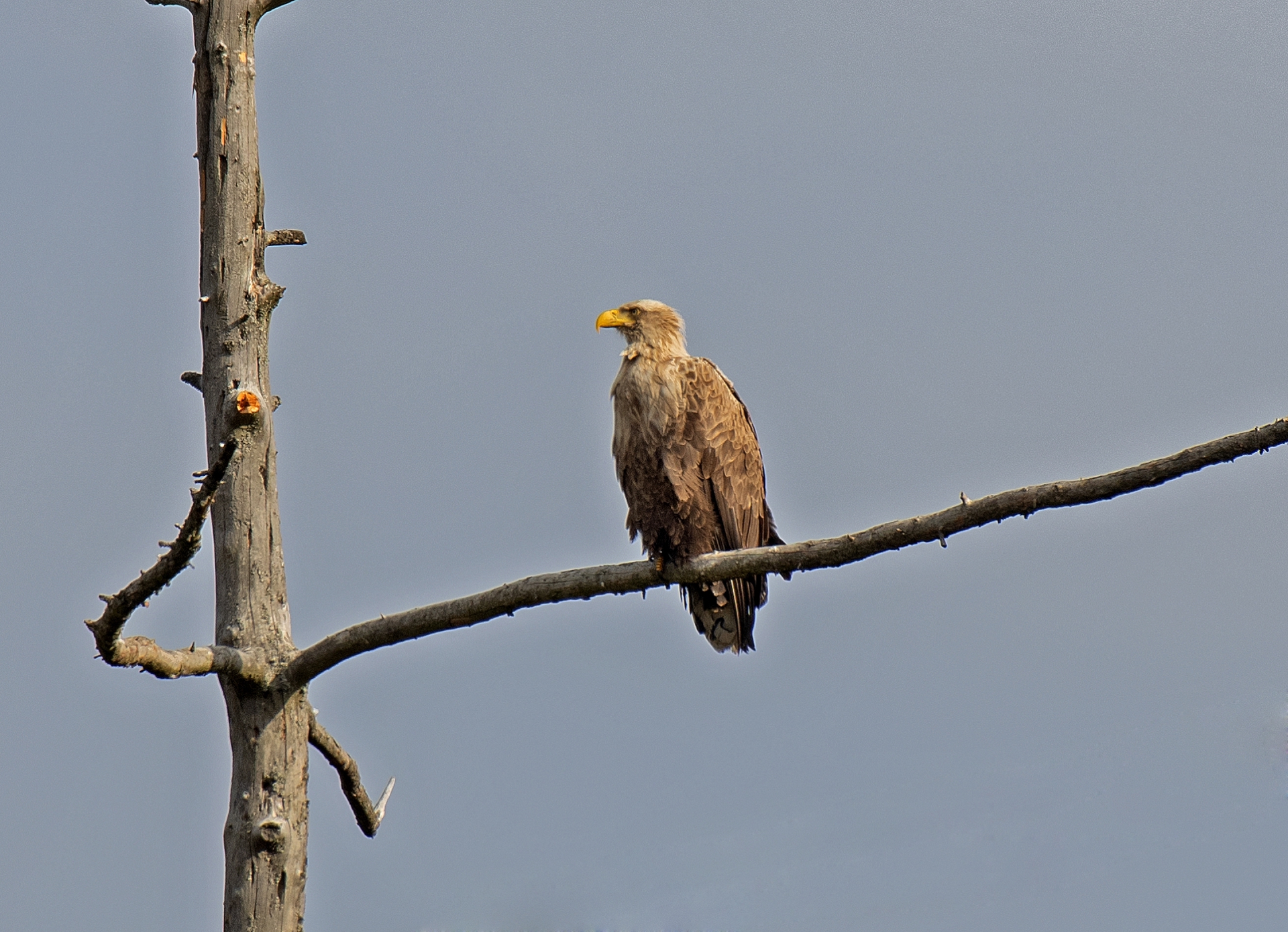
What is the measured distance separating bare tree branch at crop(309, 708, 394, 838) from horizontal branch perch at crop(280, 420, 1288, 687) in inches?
15.2

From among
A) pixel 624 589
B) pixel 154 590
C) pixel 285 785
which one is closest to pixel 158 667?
pixel 154 590

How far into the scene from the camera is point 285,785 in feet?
17.4

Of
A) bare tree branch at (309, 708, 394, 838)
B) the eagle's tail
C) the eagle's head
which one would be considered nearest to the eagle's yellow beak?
the eagle's head

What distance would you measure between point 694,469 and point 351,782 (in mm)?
2356

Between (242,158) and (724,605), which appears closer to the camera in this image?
(242,158)

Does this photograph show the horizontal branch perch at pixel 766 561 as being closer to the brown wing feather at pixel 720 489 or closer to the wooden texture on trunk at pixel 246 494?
the wooden texture on trunk at pixel 246 494

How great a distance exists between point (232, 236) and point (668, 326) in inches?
111

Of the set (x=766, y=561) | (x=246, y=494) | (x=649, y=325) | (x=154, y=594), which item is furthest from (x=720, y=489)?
(x=154, y=594)

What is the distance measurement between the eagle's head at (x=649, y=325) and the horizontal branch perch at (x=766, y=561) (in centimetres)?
206

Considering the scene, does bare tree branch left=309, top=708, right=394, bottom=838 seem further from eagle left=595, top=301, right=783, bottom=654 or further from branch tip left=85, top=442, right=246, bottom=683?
eagle left=595, top=301, right=783, bottom=654

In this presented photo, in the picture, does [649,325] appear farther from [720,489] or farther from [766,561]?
[766,561]

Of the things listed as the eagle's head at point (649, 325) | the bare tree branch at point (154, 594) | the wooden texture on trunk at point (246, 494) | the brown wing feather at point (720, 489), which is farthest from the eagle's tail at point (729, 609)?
the bare tree branch at point (154, 594)

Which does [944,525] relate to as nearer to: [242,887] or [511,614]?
[511,614]

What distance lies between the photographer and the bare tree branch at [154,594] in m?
4.46
